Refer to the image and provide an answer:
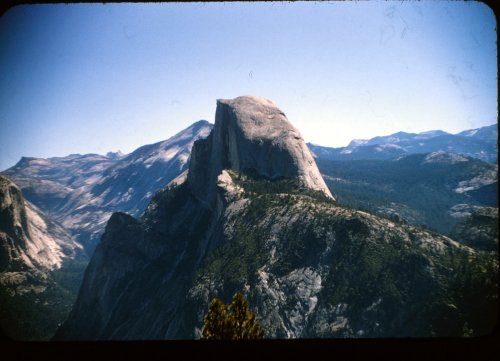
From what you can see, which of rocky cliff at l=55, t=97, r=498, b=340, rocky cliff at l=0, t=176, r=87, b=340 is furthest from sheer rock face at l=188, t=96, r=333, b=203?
rocky cliff at l=0, t=176, r=87, b=340

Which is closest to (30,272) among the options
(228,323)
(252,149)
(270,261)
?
(252,149)

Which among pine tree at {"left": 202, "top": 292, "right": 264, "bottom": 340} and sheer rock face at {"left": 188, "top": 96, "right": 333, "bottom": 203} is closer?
pine tree at {"left": 202, "top": 292, "right": 264, "bottom": 340}

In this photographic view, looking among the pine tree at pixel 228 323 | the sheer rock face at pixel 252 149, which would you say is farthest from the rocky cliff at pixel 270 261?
the pine tree at pixel 228 323

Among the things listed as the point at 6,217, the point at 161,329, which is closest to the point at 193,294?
the point at 161,329

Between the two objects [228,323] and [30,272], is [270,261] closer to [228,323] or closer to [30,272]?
[228,323]

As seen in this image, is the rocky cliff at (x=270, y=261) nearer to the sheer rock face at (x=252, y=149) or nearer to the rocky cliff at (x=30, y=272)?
the sheer rock face at (x=252, y=149)

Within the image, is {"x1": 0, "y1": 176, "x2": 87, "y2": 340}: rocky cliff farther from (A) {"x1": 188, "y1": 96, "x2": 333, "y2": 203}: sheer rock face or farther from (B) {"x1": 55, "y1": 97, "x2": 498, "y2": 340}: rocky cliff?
(A) {"x1": 188, "y1": 96, "x2": 333, "y2": 203}: sheer rock face
